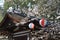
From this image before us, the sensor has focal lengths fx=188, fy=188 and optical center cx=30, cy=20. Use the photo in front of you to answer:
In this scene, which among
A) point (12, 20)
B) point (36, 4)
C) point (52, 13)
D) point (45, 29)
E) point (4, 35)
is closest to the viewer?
point (45, 29)

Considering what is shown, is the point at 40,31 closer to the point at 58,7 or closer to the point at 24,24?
the point at 24,24

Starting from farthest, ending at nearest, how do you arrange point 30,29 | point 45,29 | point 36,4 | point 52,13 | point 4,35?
point 36,4 < point 52,13 < point 4,35 < point 30,29 < point 45,29

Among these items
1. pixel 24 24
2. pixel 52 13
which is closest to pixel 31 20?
pixel 24 24

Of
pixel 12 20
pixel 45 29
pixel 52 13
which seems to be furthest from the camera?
pixel 52 13

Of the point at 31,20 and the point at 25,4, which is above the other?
the point at 25,4

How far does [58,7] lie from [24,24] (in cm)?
356

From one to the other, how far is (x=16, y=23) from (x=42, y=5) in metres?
3.52

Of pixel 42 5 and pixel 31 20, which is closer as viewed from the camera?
pixel 31 20

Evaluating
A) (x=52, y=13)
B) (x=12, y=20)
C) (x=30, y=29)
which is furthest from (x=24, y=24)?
(x=52, y=13)

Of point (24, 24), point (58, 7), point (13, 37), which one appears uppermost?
point (58, 7)

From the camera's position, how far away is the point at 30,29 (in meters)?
6.95

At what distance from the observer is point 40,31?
6547 millimetres

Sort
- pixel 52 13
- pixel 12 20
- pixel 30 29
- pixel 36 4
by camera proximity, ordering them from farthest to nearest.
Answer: pixel 36 4, pixel 52 13, pixel 12 20, pixel 30 29

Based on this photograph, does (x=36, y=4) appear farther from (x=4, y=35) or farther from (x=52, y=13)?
(x=4, y=35)
